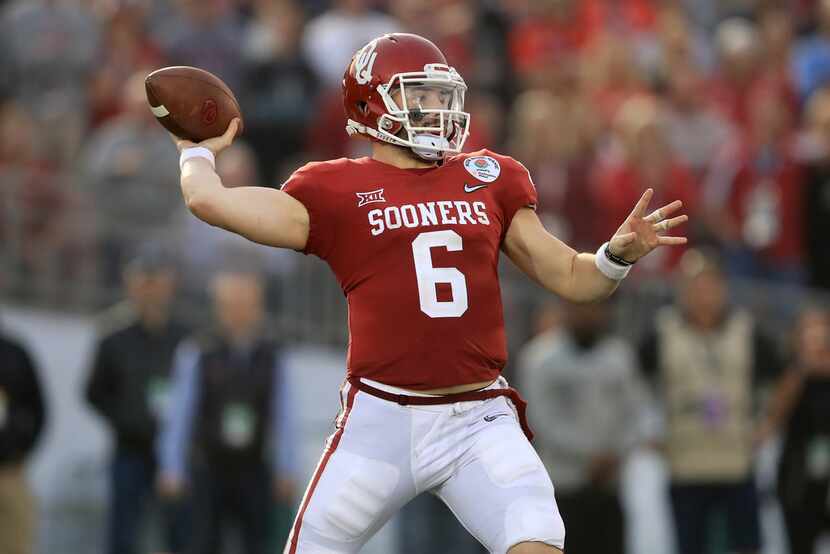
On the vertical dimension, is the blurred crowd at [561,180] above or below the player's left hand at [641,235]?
below

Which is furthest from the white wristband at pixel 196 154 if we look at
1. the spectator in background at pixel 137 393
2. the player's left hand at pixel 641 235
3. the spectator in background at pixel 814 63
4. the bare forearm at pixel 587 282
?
the spectator in background at pixel 814 63

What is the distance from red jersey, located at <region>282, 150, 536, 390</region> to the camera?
19.5 feet

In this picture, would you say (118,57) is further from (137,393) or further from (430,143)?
(430,143)

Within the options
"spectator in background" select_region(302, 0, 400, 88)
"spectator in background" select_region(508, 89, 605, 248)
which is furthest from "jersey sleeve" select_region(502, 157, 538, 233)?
"spectator in background" select_region(302, 0, 400, 88)

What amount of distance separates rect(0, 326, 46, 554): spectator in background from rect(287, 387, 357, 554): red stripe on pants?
172 inches

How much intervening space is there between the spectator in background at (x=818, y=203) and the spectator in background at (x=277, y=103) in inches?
138

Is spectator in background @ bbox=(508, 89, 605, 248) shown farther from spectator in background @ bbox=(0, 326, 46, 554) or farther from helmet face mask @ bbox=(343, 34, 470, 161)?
helmet face mask @ bbox=(343, 34, 470, 161)

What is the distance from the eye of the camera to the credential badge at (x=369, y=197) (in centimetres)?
600

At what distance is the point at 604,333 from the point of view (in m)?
10.8

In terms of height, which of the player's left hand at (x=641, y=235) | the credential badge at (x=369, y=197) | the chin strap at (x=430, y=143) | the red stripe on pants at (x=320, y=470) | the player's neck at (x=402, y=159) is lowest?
the red stripe on pants at (x=320, y=470)

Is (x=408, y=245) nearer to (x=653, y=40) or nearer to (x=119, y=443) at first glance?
(x=119, y=443)

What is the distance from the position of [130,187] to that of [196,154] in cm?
530

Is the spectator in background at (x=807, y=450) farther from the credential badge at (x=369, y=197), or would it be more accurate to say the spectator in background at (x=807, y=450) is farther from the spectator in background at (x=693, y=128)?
the credential badge at (x=369, y=197)

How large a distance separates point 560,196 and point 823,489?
8.54ft
